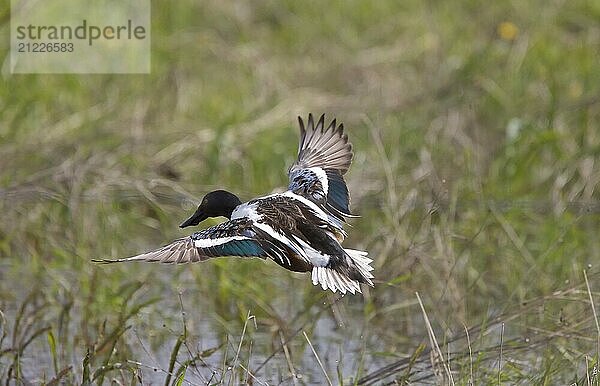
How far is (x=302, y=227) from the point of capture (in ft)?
11.5

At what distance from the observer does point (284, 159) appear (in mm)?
6008

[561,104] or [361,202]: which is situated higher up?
[561,104]

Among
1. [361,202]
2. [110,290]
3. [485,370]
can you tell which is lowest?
[485,370]

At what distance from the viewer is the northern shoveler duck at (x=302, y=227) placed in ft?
10.6

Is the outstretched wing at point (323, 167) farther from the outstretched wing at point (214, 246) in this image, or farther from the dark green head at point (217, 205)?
the outstretched wing at point (214, 246)

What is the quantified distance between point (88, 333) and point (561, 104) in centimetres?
299

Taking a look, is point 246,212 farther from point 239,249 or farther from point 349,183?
point 349,183

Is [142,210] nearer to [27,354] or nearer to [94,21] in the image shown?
[27,354]

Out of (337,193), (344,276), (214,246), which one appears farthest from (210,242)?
(337,193)

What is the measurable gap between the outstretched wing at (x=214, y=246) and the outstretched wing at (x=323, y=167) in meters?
0.47

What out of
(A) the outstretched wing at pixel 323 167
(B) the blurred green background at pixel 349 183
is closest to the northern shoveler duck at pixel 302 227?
(A) the outstretched wing at pixel 323 167

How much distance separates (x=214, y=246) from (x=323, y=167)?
800 mm

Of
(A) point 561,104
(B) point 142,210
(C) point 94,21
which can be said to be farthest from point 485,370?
(C) point 94,21

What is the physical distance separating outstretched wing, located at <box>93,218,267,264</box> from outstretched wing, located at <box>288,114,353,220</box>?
47 cm
